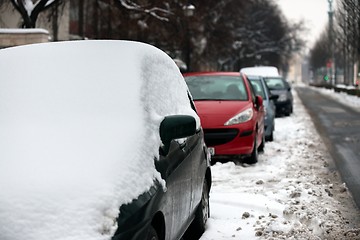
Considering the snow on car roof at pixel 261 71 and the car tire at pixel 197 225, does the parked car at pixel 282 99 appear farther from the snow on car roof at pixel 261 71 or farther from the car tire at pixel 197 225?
the car tire at pixel 197 225

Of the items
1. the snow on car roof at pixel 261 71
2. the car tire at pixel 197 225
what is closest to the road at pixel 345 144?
the car tire at pixel 197 225

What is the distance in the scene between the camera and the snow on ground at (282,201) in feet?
17.9

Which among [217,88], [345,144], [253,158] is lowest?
[345,144]

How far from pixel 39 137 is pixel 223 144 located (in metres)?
5.96

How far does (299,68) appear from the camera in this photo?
19212cm

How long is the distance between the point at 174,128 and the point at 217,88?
6.68 m

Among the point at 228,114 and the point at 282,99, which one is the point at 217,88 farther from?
the point at 282,99

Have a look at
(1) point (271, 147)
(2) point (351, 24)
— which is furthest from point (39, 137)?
(2) point (351, 24)

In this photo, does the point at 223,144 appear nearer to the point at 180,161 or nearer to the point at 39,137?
the point at 180,161

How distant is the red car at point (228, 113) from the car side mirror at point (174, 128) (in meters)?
5.12

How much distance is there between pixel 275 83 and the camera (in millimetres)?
23375

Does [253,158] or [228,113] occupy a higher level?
[228,113]

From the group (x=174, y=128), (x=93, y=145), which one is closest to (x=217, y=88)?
(x=174, y=128)

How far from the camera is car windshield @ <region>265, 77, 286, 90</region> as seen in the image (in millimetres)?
22906
